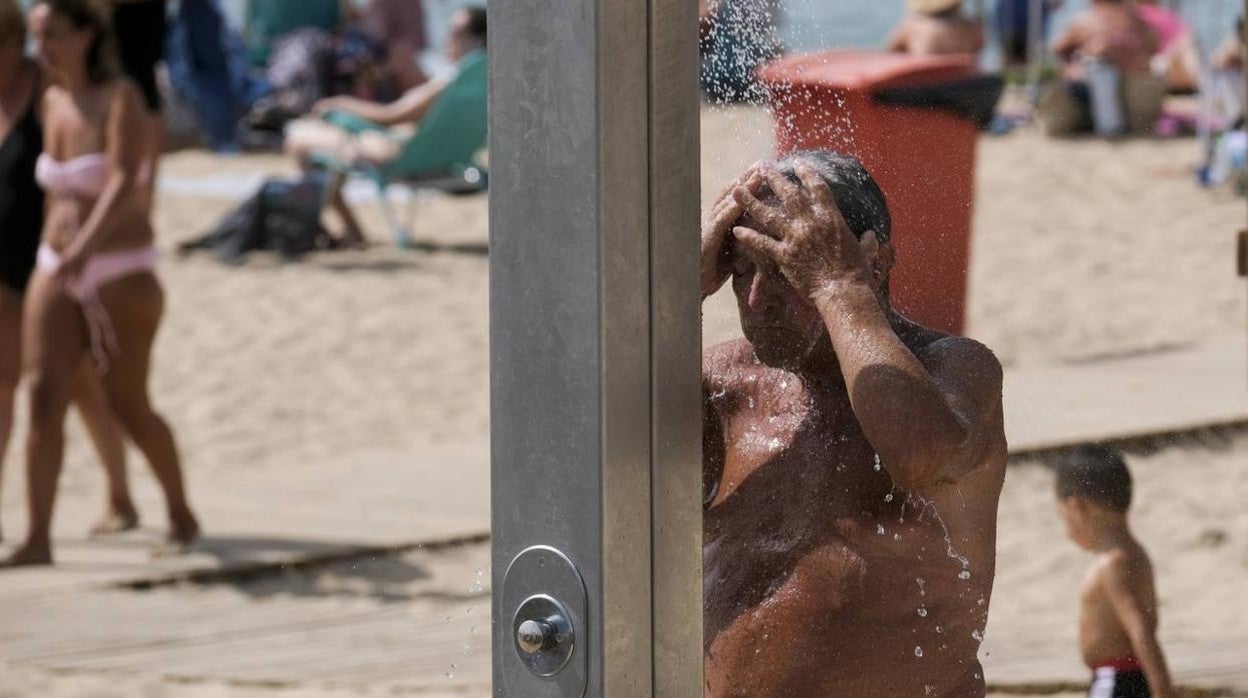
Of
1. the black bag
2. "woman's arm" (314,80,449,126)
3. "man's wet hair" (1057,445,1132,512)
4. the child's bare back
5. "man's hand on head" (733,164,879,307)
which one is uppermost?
"man's hand on head" (733,164,879,307)

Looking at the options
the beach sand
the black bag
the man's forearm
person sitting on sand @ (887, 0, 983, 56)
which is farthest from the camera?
the black bag

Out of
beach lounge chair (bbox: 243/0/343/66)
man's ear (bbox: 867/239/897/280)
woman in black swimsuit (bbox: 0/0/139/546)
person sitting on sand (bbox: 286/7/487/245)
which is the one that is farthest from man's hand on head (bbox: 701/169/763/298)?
beach lounge chair (bbox: 243/0/343/66)

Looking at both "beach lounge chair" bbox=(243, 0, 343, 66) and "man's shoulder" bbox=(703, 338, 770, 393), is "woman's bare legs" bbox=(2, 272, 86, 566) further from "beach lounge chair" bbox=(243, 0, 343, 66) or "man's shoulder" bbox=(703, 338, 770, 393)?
"beach lounge chair" bbox=(243, 0, 343, 66)

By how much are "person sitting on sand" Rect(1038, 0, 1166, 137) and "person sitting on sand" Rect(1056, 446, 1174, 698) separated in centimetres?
826

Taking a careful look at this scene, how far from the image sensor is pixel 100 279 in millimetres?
5293

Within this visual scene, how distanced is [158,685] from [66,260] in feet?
4.67

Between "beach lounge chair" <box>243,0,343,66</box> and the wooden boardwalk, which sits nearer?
the wooden boardwalk

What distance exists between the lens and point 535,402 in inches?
57.2

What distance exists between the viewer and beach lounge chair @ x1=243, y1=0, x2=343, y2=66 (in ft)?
51.7

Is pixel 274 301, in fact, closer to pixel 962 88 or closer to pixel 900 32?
pixel 900 32

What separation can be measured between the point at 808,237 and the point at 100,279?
13.0ft

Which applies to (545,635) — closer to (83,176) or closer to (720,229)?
(720,229)

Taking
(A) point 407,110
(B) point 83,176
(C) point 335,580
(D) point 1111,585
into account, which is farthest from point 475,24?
(D) point 1111,585

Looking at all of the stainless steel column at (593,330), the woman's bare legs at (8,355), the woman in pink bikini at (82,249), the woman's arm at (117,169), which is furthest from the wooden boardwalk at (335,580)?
the stainless steel column at (593,330)
